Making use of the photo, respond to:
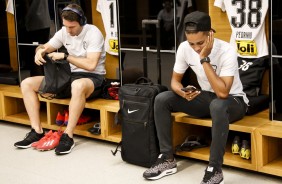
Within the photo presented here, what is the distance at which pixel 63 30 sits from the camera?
3.94 meters

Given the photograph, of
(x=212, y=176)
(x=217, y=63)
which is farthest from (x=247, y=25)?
(x=212, y=176)

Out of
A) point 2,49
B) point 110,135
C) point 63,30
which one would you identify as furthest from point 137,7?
point 2,49

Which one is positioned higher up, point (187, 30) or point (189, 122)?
point (187, 30)

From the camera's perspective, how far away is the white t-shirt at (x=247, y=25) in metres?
3.22

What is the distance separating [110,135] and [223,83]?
1.23 m

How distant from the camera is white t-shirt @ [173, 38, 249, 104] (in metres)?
2.83

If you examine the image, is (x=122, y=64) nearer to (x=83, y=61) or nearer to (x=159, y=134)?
(x=83, y=61)

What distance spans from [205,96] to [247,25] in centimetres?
67

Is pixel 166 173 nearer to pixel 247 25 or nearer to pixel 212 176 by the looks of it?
pixel 212 176

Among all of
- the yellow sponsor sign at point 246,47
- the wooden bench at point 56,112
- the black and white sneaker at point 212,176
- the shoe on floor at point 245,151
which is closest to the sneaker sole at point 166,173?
the black and white sneaker at point 212,176

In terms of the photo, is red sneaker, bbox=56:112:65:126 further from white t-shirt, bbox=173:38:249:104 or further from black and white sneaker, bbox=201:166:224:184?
black and white sneaker, bbox=201:166:224:184

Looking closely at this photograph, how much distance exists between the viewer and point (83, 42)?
3811 millimetres

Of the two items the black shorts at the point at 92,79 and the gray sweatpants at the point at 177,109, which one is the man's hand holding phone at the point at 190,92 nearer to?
the gray sweatpants at the point at 177,109

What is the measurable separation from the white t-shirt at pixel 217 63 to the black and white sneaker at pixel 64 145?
106 centimetres
